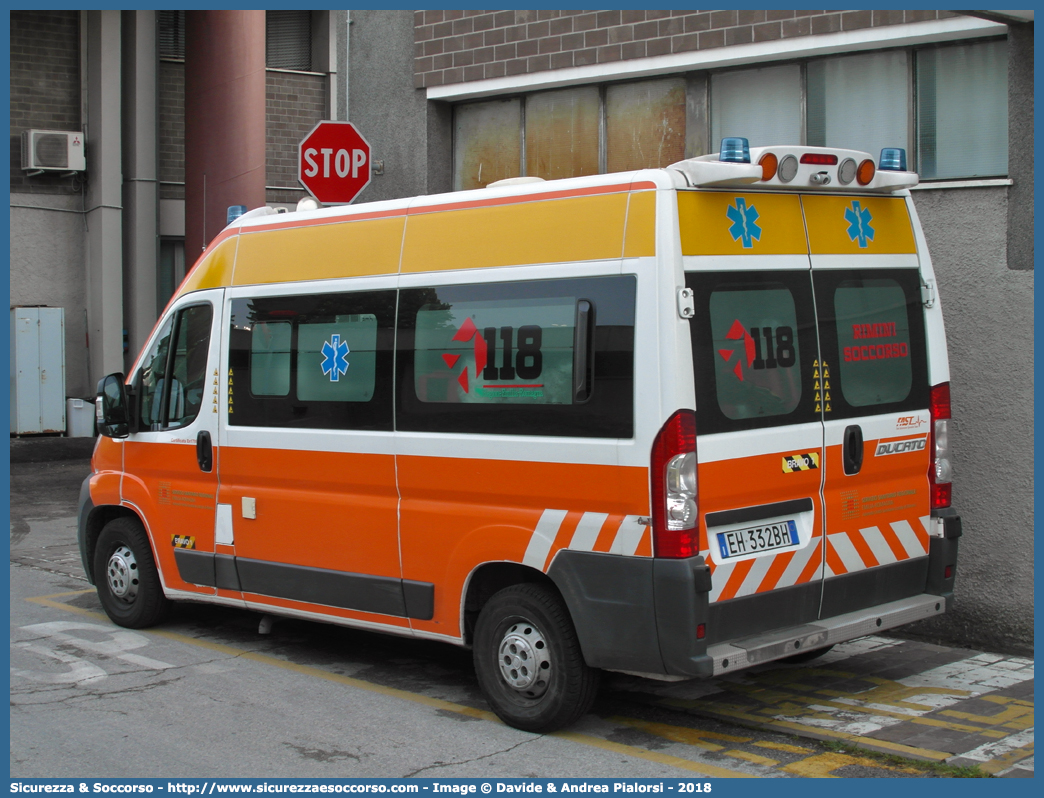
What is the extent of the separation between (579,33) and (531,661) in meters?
5.83

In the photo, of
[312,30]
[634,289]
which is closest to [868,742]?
[634,289]

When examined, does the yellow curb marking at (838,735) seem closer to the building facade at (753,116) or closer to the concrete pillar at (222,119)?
the building facade at (753,116)

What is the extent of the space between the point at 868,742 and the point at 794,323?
1953mm

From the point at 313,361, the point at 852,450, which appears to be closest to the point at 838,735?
the point at 852,450

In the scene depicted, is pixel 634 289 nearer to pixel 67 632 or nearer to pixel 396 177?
pixel 67 632

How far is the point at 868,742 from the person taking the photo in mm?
5535

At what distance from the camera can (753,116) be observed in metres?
9.03

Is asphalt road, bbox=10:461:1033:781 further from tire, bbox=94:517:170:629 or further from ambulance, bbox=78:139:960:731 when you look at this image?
ambulance, bbox=78:139:960:731

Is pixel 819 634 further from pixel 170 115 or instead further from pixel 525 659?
pixel 170 115

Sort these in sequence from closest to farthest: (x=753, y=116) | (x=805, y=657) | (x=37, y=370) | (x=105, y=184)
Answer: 1. (x=805, y=657)
2. (x=753, y=116)
3. (x=37, y=370)
4. (x=105, y=184)

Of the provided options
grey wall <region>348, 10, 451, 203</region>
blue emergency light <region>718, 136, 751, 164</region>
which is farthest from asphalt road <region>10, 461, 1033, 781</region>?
grey wall <region>348, 10, 451, 203</region>

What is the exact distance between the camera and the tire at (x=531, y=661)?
18.3 ft

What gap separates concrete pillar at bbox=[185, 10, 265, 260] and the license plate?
9.82 metres

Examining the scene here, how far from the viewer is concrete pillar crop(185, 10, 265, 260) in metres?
14.6
